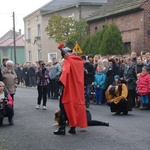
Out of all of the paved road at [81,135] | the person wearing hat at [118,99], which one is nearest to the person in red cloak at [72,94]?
the paved road at [81,135]

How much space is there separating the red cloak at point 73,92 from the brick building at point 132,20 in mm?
20246

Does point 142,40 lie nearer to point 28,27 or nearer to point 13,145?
point 13,145

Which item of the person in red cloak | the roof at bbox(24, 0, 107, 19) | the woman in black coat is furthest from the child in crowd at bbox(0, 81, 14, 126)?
the roof at bbox(24, 0, 107, 19)

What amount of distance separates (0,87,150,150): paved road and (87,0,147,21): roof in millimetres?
18296

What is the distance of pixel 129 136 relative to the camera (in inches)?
404

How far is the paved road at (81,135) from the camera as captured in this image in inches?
367

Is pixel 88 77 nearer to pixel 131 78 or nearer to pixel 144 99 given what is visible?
pixel 131 78

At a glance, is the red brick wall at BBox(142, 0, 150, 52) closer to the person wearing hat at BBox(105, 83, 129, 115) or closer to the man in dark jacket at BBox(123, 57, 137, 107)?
the man in dark jacket at BBox(123, 57, 137, 107)

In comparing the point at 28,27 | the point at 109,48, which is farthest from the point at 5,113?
the point at 28,27

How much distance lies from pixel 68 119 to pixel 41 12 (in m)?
39.9

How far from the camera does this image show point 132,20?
3195cm

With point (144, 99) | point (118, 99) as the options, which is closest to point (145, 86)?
point (144, 99)

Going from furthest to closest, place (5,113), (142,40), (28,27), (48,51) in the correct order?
(28,27)
(48,51)
(142,40)
(5,113)

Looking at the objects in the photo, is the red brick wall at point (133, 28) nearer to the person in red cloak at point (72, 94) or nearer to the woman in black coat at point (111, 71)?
the woman in black coat at point (111, 71)
